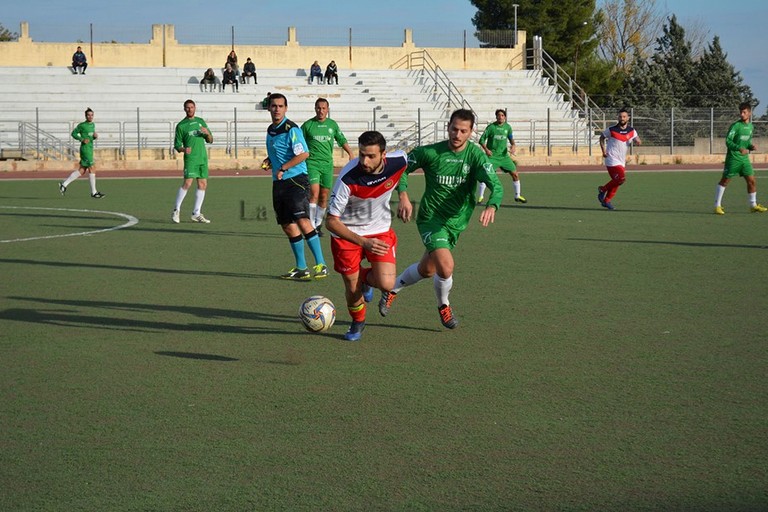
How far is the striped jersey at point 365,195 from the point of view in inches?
297

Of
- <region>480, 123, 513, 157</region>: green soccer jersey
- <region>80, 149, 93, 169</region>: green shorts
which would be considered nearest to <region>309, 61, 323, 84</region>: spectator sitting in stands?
<region>80, 149, 93, 169</region>: green shorts

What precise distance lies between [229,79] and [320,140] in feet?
103

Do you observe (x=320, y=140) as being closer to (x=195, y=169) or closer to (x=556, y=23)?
(x=195, y=169)

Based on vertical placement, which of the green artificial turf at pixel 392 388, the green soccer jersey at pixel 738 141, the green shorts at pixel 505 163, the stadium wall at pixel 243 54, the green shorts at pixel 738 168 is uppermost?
the stadium wall at pixel 243 54

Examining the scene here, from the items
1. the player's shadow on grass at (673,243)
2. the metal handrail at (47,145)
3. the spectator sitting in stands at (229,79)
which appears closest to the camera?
the player's shadow on grass at (673,243)

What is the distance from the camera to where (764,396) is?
236 inches

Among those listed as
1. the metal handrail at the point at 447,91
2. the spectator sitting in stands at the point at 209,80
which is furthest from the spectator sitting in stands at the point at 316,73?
the metal handrail at the point at 447,91

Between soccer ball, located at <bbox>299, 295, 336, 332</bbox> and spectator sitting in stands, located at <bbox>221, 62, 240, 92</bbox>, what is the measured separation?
1533 inches

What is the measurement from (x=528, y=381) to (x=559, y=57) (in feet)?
217

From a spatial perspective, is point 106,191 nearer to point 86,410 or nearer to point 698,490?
point 86,410

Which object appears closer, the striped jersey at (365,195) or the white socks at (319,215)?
the striped jersey at (365,195)

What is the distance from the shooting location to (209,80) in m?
45.4

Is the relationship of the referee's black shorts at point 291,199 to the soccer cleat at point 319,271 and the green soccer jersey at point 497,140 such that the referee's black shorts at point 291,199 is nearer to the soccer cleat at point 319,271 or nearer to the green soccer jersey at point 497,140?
the soccer cleat at point 319,271

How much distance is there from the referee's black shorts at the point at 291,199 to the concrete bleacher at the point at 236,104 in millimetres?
27969
